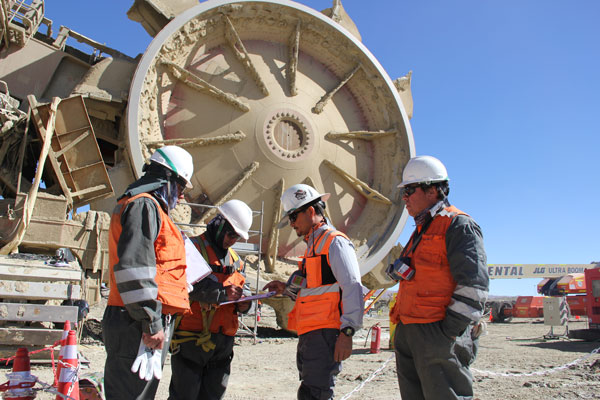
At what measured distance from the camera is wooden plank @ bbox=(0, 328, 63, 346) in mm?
4341

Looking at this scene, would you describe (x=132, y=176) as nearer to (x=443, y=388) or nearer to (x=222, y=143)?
(x=222, y=143)

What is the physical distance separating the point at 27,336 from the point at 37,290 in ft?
1.43

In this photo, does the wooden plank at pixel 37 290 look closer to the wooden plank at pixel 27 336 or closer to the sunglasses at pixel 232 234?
the wooden plank at pixel 27 336

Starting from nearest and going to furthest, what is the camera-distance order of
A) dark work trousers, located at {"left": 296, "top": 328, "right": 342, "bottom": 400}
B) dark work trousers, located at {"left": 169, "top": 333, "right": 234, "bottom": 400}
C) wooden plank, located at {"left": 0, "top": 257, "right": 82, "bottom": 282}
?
1. dark work trousers, located at {"left": 296, "top": 328, "right": 342, "bottom": 400}
2. dark work trousers, located at {"left": 169, "top": 333, "right": 234, "bottom": 400}
3. wooden plank, located at {"left": 0, "top": 257, "right": 82, "bottom": 282}

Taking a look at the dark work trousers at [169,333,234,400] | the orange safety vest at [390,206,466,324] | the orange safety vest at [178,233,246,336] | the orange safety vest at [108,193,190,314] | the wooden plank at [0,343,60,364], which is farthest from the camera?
the wooden plank at [0,343,60,364]

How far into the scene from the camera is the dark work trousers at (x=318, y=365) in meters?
2.55

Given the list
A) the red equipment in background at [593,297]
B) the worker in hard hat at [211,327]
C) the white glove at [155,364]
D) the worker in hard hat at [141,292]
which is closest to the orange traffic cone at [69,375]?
the worker in hard hat at [211,327]

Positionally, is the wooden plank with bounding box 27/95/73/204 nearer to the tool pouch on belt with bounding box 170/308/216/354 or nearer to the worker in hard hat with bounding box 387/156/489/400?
the tool pouch on belt with bounding box 170/308/216/354

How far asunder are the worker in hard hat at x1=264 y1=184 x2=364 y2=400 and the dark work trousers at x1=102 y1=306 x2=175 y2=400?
90 centimetres

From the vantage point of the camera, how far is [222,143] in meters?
7.62

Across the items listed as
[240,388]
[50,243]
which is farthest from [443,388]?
[50,243]

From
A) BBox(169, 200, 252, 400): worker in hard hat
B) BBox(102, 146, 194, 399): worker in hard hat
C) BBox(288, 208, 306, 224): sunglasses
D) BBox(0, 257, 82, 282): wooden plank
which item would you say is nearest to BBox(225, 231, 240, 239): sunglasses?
BBox(169, 200, 252, 400): worker in hard hat

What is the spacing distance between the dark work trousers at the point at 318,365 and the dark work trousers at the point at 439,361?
427mm

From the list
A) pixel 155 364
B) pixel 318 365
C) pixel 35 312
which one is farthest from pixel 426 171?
pixel 35 312
